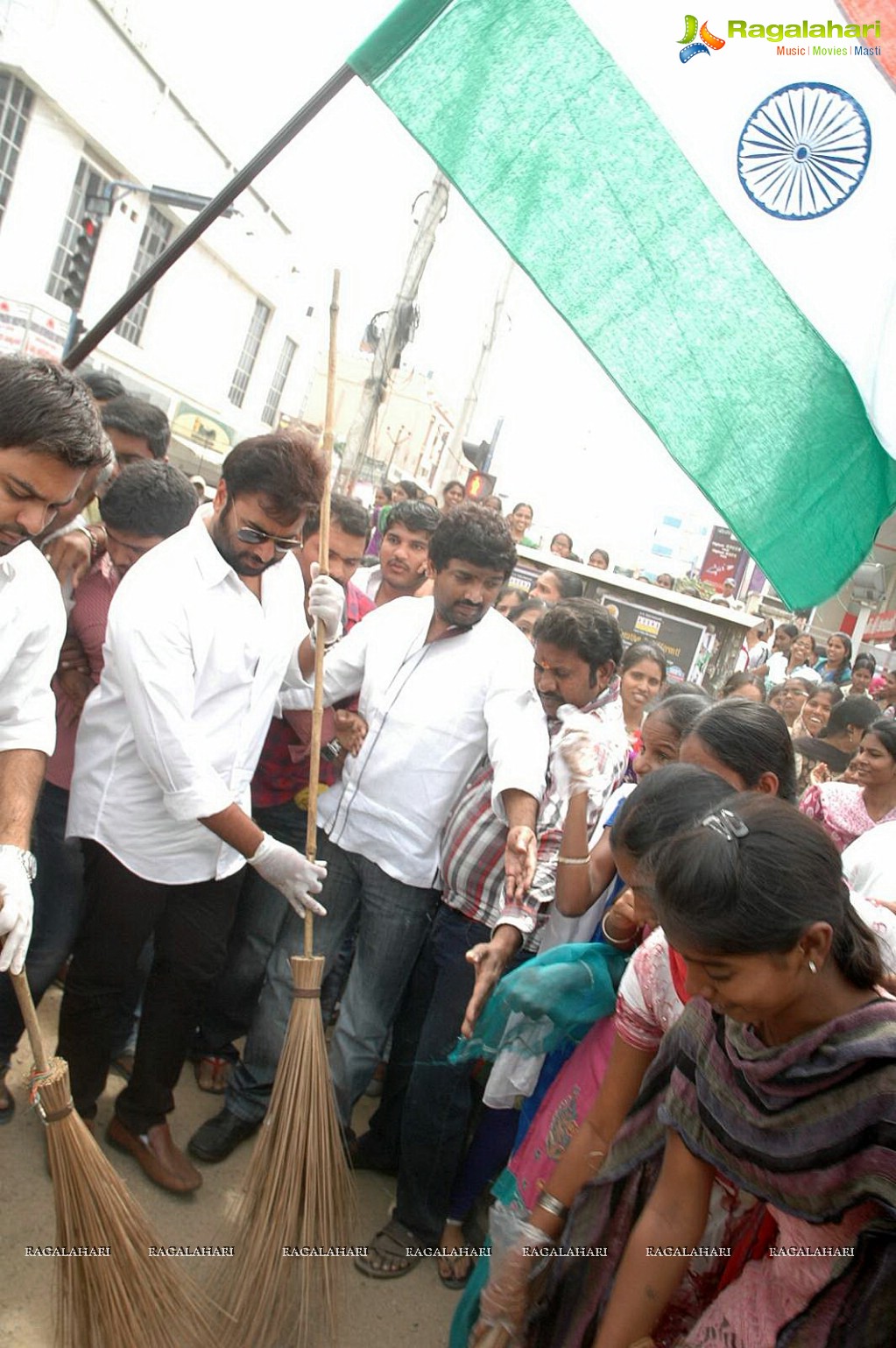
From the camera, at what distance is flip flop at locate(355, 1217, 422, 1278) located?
2.69 m

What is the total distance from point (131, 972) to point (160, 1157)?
0.56 meters

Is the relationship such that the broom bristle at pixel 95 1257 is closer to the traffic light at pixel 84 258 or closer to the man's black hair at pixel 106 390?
the man's black hair at pixel 106 390

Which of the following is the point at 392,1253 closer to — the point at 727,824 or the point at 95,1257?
the point at 95,1257

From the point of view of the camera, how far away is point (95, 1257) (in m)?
2.03

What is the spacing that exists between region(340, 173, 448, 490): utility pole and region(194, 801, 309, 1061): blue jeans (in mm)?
7748

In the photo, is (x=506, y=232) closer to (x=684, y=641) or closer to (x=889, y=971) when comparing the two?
(x=889, y=971)

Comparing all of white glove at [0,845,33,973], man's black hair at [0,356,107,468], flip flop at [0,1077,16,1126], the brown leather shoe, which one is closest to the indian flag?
man's black hair at [0,356,107,468]

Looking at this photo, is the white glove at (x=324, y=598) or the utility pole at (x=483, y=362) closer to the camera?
the white glove at (x=324, y=598)

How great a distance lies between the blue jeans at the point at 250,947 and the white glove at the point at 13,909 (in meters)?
1.20

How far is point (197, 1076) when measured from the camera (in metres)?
3.36

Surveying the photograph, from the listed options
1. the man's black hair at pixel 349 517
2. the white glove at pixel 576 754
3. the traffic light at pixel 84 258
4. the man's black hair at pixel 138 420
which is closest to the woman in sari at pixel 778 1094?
the white glove at pixel 576 754

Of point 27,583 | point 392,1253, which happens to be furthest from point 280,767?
point 392,1253

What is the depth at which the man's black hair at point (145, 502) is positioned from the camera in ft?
9.85

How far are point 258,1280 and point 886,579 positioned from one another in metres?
22.9
